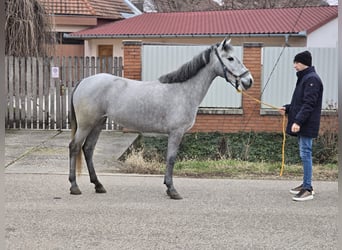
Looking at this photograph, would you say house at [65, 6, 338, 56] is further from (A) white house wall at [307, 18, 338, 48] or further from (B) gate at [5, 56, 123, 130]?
(B) gate at [5, 56, 123, 130]

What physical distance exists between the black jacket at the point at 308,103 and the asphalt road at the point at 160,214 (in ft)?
3.12

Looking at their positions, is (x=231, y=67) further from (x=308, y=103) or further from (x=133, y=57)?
(x=133, y=57)

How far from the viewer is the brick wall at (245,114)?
38.6 ft

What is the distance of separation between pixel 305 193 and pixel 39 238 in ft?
11.1

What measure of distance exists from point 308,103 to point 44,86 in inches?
323

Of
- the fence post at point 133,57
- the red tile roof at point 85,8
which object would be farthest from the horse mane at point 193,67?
the red tile roof at point 85,8

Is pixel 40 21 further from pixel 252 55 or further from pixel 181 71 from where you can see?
pixel 181 71

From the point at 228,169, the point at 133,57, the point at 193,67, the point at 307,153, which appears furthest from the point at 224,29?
the point at 307,153

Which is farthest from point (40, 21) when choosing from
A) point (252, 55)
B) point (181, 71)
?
point (181, 71)

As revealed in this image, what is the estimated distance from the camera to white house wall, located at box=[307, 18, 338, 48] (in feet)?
64.1

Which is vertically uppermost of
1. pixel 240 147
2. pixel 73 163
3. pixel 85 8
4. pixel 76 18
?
pixel 85 8

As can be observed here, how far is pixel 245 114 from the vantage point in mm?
11844

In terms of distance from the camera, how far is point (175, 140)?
6242mm

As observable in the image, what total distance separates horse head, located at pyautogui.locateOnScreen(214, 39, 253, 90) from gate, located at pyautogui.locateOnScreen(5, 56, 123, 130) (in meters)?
6.47
